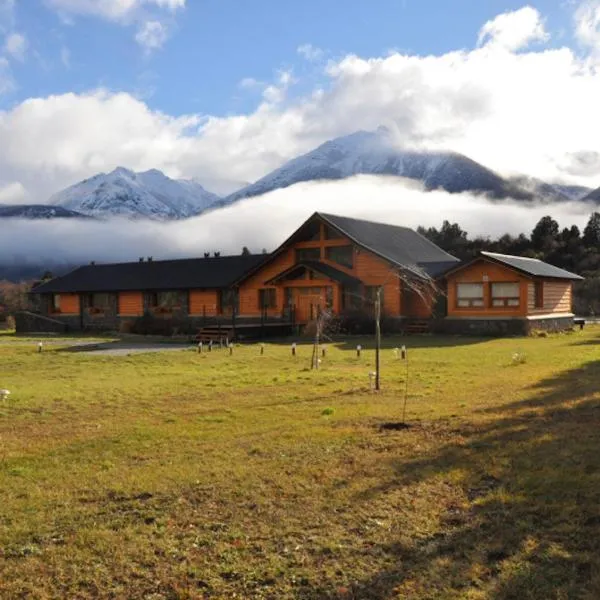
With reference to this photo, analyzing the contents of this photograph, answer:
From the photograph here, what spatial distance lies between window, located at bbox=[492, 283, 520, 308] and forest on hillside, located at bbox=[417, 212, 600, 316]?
25751 mm

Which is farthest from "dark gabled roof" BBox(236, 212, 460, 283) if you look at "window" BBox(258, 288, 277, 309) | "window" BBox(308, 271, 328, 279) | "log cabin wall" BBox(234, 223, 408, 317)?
"window" BBox(308, 271, 328, 279)

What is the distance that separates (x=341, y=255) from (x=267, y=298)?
5.35 meters

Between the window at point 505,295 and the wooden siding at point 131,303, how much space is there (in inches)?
925

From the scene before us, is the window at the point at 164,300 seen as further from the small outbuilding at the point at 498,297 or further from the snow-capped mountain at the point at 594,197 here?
the snow-capped mountain at the point at 594,197

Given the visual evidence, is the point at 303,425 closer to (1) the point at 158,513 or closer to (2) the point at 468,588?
(1) the point at 158,513

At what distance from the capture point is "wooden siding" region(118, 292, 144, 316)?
45688 millimetres

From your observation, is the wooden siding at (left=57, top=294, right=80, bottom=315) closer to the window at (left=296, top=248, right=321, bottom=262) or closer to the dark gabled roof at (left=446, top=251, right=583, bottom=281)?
the window at (left=296, top=248, right=321, bottom=262)

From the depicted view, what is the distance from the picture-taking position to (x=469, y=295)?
33.9 m

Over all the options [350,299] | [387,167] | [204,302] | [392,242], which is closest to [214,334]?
[350,299]

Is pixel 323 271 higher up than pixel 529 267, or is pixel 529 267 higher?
pixel 323 271

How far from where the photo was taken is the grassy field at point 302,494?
493 cm

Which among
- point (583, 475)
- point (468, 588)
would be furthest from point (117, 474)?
point (583, 475)

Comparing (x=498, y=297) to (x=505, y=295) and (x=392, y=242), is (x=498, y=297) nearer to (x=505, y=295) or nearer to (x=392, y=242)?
(x=505, y=295)

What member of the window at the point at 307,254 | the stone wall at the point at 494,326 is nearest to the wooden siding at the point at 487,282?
the stone wall at the point at 494,326
